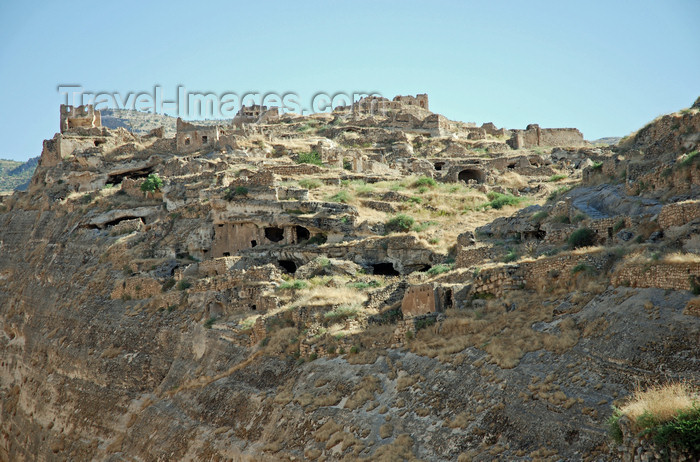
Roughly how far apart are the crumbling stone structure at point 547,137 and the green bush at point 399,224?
771 inches

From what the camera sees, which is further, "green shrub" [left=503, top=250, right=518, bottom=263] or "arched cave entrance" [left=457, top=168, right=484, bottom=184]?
"arched cave entrance" [left=457, top=168, right=484, bottom=184]

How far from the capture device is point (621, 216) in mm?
16609

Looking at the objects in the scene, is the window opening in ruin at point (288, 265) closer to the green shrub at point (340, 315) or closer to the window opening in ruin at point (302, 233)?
the window opening in ruin at point (302, 233)

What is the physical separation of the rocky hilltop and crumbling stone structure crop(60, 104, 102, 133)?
259 cm

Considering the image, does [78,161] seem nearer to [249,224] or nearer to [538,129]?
[249,224]

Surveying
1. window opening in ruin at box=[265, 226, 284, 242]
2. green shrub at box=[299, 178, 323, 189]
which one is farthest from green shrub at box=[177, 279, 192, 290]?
green shrub at box=[299, 178, 323, 189]

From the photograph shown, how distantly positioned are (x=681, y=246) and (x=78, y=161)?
103 ft

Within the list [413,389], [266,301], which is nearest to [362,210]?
[266,301]

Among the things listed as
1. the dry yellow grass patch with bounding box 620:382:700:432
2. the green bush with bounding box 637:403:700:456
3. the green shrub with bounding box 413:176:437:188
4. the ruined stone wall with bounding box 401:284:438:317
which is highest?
the green shrub with bounding box 413:176:437:188

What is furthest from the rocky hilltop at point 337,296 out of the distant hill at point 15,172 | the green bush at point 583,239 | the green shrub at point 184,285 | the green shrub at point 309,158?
the distant hill at point 15,172

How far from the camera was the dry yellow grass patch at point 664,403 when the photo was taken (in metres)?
8.07

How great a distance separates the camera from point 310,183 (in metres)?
29.2

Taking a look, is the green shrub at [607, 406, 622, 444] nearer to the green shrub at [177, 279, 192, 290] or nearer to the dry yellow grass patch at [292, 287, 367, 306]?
the dry yellow grass patch at [292, 287, 367, 306]

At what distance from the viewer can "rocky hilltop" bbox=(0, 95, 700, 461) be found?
11.7 m
